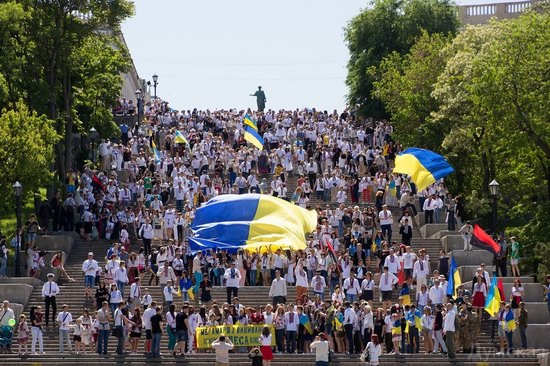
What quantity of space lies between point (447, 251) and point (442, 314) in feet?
37.7

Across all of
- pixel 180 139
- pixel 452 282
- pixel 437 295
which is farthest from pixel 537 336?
pixel 180 139

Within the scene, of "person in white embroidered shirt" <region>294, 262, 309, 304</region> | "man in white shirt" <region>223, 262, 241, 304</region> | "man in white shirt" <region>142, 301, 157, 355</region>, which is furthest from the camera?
"man in white shirt" <region>223, 262, 241, 304</region>

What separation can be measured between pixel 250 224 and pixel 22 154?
37.6ft

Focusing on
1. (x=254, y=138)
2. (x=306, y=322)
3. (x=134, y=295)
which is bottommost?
(x=306, y=322)

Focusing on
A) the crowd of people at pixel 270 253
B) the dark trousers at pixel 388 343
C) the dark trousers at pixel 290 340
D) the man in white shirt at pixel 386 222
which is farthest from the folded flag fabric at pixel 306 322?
the man in white shirt at pixel 386 222

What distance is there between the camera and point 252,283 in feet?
186

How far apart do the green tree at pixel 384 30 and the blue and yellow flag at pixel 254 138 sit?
16.6 meters

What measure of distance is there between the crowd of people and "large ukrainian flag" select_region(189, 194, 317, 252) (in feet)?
4.30

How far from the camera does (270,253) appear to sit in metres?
56.7

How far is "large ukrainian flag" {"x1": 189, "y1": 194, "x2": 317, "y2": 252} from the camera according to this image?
52.8 meters

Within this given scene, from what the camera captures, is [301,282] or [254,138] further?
[254,138]

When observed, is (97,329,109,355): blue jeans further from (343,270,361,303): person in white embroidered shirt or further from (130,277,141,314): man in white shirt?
(343,270,361,303): person in white embroidered shirt

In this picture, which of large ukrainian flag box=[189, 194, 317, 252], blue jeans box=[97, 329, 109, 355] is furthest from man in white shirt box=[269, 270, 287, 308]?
blue jeans box=[97, 329, 109, 355]

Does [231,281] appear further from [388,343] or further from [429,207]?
[429,207]
